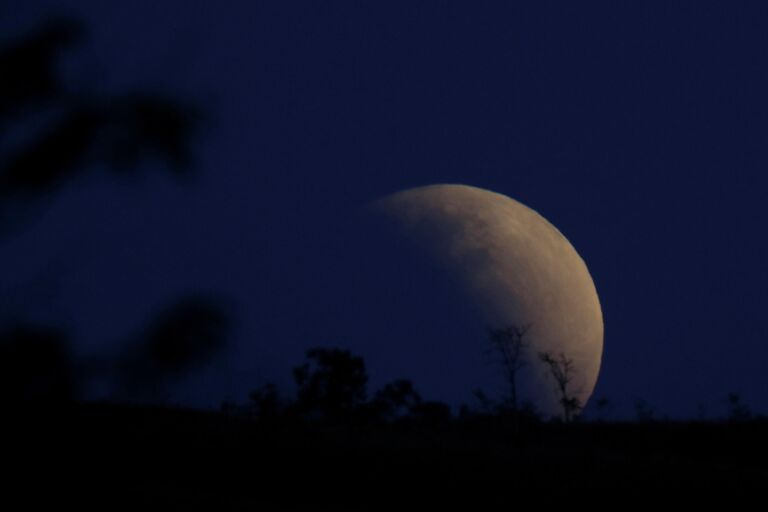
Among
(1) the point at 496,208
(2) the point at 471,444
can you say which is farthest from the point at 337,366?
(2) the point at 471,444

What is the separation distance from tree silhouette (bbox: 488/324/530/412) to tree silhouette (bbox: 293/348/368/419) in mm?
6358

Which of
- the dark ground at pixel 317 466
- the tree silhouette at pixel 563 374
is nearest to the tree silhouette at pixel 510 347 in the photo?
the tree silhouette at pixel 563 374

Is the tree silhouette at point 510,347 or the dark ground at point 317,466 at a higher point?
the tree silhouette at point 510,347

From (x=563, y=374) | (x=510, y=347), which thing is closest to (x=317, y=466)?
(x=510, y=347)

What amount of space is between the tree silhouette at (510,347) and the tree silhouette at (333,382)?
636 cm

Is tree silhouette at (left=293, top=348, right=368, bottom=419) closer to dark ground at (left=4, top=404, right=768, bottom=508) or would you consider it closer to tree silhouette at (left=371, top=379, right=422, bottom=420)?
tree silhouette at (left=371, top=379, right=422, bottom=420)

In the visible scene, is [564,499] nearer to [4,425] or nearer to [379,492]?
[379,492]

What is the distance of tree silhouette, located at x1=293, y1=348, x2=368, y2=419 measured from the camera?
35.5 metres

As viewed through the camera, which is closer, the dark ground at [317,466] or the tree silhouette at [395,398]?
the dark ground at [317,466]

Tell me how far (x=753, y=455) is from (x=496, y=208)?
2505cm

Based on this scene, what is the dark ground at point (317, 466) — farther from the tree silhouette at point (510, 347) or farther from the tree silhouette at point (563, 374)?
the tree silhouette at point (563, 374)

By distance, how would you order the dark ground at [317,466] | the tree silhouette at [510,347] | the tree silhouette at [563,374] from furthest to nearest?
the tree silhouette at [510,347] < the tree silhouette at [563,374] < the dark ground at [317,466]

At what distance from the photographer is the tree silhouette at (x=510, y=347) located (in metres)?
33.2

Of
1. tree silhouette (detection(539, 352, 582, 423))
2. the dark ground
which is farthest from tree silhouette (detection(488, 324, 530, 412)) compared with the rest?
the dark ground
